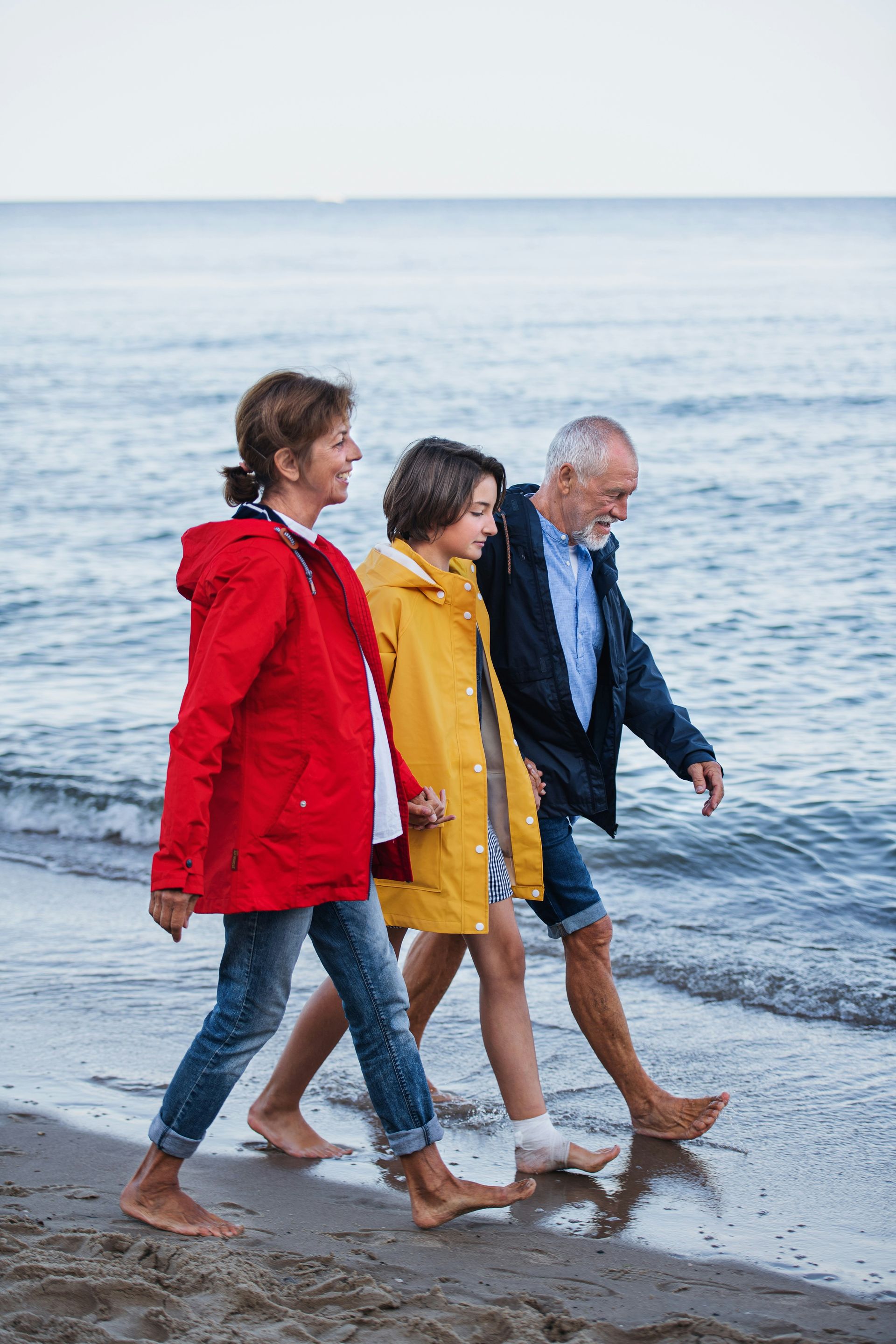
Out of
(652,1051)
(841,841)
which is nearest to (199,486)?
(841,841)

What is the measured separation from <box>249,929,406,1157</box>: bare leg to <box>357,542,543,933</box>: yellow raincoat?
0.98ft

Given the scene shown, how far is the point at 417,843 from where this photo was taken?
10.5ft

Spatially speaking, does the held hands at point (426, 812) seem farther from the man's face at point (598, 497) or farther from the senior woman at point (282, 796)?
the man's face at point (598, 497)

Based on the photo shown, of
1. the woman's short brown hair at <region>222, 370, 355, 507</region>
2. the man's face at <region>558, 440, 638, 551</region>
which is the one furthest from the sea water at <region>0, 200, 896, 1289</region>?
the man's face at <region>558, 440, 638, 551</region>

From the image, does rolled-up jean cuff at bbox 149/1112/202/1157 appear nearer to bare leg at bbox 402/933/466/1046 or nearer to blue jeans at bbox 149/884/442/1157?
blue jeans at bbox 149/884/442/1157

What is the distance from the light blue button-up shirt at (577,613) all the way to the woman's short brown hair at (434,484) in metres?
0.41

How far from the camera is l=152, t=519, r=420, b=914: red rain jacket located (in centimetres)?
266

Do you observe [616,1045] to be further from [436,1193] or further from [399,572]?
[399,572]

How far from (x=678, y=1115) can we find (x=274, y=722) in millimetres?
1743

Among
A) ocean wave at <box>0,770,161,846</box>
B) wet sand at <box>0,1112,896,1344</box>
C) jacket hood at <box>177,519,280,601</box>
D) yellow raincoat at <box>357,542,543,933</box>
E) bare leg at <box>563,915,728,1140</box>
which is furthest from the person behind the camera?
ocean wave at <box>0,770,161,846</box>

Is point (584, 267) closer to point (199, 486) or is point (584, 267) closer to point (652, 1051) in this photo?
point (199, 486)

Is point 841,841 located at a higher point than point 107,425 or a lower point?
lower

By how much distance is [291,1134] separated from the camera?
138 inches

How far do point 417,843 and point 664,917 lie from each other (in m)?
2.83
